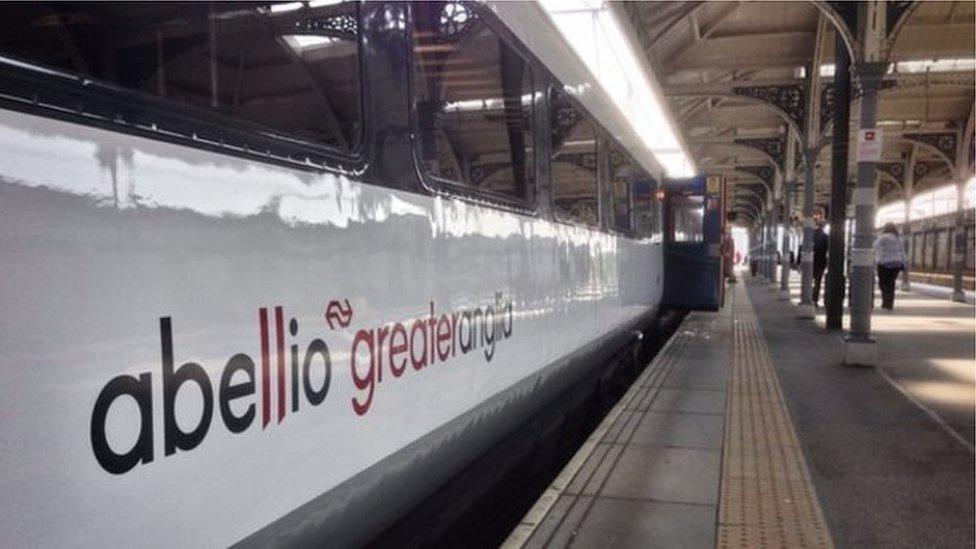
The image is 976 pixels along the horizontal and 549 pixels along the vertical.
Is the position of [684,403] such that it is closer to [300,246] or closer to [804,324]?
[300,246]

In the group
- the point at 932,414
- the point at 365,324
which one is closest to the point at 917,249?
the point at 932,414

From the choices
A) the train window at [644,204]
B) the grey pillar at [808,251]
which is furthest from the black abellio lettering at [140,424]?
the grey pillar at [808,251]

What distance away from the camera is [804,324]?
1241 centimetres

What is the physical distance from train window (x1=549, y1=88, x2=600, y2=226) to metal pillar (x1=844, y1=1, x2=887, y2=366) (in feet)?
11.3

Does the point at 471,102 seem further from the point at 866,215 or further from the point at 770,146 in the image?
the point at 770,146

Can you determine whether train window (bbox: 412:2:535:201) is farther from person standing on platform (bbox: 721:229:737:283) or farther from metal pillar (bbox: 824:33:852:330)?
person standing on platform (bbox: 721:229:737:283)

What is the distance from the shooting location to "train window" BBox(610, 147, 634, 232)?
6.53m

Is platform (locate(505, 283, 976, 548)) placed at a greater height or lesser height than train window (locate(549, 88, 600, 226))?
lesser

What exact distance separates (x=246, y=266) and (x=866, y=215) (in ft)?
24.3

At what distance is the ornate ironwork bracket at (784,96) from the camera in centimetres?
1642

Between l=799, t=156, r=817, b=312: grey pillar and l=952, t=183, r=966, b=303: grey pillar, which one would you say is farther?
l=952, t=183, r=966, b=303: grey pillar

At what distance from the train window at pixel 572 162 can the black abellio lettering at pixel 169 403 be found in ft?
9.62

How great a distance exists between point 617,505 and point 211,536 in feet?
7.03

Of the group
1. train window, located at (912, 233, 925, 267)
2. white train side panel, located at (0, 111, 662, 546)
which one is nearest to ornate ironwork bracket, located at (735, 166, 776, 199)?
train window, located at (912, 233, 925, 267)
